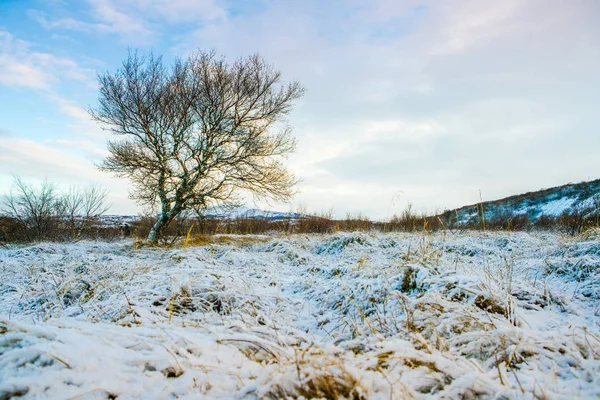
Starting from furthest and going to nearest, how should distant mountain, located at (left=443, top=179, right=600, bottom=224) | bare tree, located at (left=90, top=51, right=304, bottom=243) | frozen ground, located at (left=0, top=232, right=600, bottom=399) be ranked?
1. distant mountain, located at (left=443, top=179, right=600, bottom=224)
2. bare tree, located at (left=90, top=51, right=304, bottom=243)
3. frozen ground, located at (left=0, top=232, right=600, bottom=399)

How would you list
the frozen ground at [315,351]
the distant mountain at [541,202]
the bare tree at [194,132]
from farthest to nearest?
the distant mountain at [541,202], the bare tree at [194,132], the frozen ground at [315,351]

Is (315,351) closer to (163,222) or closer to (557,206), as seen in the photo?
(163,222)

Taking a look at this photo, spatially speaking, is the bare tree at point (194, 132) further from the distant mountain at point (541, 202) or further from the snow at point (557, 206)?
the snow at point (557, 206)

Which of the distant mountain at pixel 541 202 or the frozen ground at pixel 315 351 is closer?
the frozen ground at pixel 315 351

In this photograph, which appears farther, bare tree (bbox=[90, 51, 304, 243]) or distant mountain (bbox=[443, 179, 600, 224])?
distant mountain (bbox=[443, 179, 600, 224])

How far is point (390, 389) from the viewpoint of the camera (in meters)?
1.02

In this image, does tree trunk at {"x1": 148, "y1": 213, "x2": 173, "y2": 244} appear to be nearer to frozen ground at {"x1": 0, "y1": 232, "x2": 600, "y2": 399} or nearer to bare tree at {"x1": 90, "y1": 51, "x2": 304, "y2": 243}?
bare tree at {"x1": 90, "y1": 51, "x2": 304, "y2": 243}

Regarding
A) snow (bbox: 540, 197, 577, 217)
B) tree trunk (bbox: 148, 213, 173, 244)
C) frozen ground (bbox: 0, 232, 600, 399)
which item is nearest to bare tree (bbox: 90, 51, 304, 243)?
tree trunk (bbox: 148, 213, 173, 244)

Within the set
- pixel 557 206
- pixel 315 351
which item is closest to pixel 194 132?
pixel 315 351

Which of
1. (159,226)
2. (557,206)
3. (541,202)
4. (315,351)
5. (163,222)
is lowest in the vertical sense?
(315,351)

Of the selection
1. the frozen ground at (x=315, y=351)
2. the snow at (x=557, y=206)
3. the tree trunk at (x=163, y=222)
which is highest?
the snow at (x=557, y=206)

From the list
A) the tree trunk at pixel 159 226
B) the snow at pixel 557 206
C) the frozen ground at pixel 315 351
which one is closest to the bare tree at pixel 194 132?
the tree trunk at pixel 159 226

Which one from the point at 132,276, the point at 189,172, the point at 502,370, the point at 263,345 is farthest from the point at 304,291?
the point at 189,172

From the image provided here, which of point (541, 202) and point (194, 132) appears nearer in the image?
point (194, 132)
